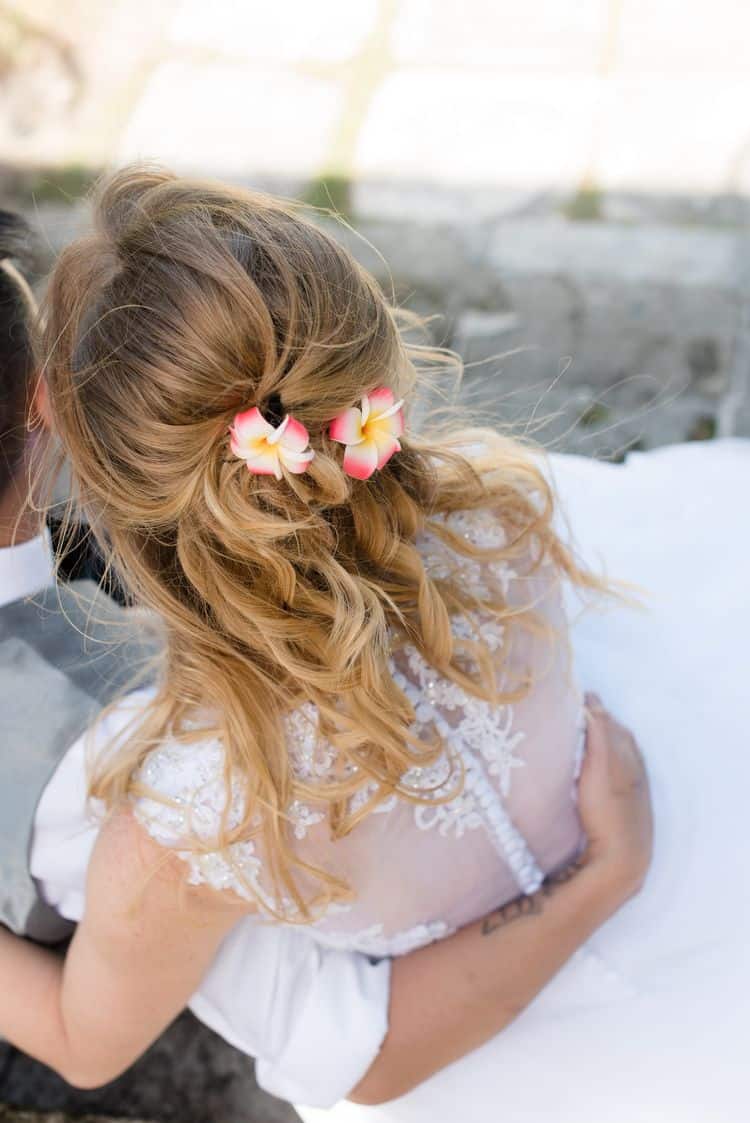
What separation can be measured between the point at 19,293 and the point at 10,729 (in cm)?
54

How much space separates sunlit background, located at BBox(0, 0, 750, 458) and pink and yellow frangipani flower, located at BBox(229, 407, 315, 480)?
1653 mm

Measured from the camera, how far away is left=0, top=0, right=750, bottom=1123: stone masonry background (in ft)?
8.67

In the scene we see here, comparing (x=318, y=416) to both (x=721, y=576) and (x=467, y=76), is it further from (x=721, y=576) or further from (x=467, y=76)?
(x=467, y=76)

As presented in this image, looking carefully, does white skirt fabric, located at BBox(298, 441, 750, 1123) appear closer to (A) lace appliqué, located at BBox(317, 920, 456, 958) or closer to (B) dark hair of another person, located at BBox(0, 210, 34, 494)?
(A) lace appliqué, located at BBox(317, 920, 456, 958)

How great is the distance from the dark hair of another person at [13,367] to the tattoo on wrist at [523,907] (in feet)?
2.56

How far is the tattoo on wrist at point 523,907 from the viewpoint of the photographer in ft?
4.13

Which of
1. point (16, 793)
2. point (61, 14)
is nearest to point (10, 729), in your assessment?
point (16, 793)

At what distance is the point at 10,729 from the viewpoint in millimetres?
1238

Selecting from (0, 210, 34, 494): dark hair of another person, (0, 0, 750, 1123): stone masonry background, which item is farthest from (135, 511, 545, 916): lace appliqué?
(0, 0, 750, 1123): stone masonry background

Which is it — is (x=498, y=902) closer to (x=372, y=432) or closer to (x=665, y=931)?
(x=665, y=931)

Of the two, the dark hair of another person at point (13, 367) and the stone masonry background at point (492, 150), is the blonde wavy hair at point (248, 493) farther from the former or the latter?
the stone masonry background at point (492, 150)

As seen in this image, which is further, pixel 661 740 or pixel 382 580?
pixel 661 740

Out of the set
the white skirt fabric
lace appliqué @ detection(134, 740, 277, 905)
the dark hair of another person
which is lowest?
the white skirt fabric

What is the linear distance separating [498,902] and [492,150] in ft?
8.18
